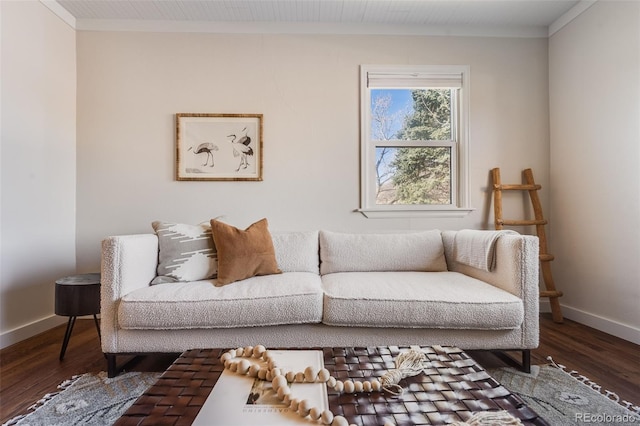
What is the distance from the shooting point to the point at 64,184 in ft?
8.29

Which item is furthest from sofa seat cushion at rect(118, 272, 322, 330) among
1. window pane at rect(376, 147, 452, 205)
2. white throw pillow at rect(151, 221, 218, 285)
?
window pane at rect(376, 147, 452, 205)

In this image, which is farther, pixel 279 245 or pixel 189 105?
pixel 189 105

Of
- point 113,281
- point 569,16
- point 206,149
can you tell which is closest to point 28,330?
point 113,281

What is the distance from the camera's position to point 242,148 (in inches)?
106

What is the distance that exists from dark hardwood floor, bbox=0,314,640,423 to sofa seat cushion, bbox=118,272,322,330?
39 centimetres

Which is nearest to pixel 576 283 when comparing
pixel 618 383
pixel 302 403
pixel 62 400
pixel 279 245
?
pixel 618 383

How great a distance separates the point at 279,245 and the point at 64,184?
180 cm

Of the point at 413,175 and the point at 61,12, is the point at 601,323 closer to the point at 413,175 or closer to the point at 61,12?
the point at 413,175

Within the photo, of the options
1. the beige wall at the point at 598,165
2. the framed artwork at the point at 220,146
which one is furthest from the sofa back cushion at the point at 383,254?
the beige wall at the point at 598,165

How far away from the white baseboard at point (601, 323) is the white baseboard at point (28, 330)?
391cm

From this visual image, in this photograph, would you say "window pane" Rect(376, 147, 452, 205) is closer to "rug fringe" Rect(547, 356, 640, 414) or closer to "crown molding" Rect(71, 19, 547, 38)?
"crown molding" Rect(71, 19, 547, 38)

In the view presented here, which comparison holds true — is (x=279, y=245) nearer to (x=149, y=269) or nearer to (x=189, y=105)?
(x=149, y=269)

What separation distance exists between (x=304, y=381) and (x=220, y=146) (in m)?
2.23

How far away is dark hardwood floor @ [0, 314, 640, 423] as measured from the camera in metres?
1.51
